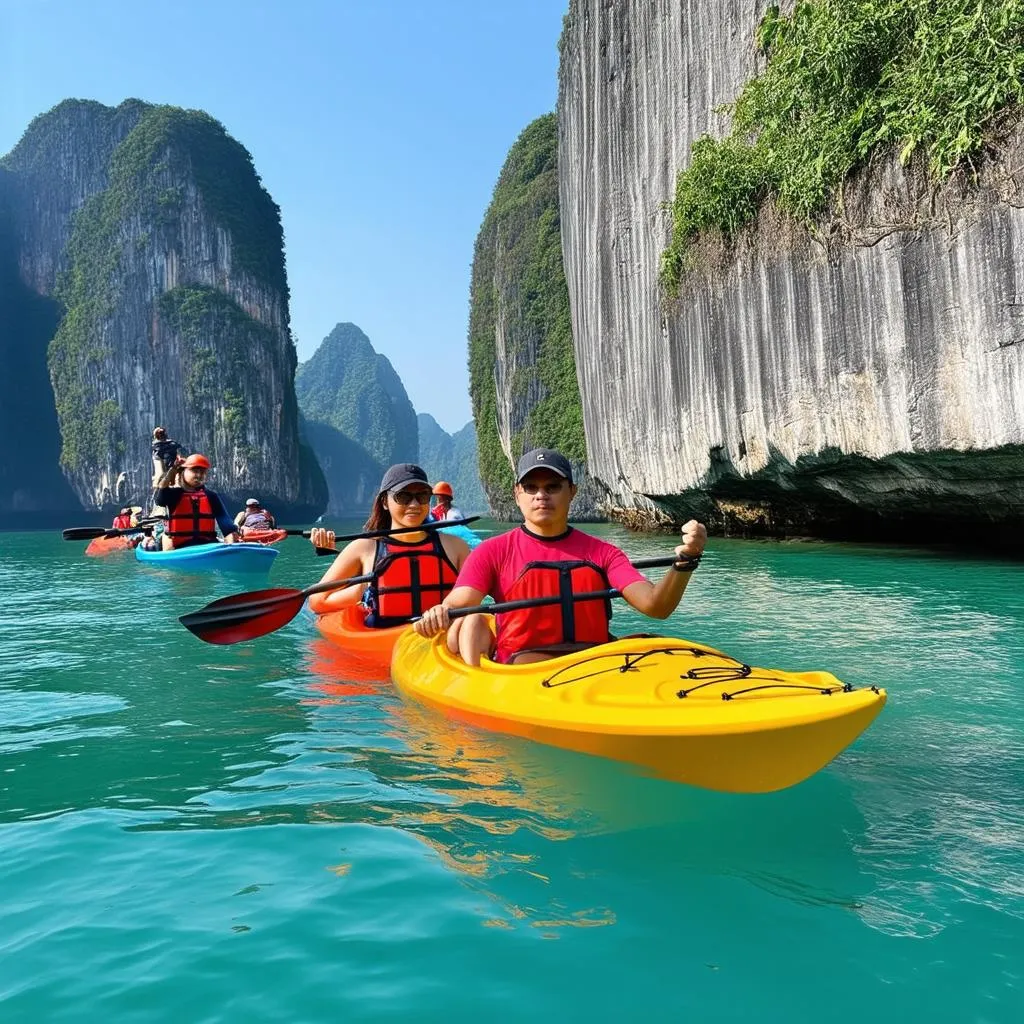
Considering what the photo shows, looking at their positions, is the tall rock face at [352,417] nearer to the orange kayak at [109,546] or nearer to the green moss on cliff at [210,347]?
the green moss on cliff at [210,347]

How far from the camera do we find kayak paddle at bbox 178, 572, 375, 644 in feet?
16.7

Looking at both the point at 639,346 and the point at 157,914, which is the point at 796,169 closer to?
the point at 639,346

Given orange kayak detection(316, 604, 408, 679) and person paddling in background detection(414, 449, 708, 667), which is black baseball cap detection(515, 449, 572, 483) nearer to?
person paddling in background detection(414, 449, 708, 667)

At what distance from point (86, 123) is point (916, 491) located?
7921 cm

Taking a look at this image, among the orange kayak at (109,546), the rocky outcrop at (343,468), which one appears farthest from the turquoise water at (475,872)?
the rocky outcrop at (343,468)

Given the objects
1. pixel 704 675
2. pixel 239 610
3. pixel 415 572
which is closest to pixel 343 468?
pixel 415 572

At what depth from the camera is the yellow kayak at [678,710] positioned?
268 cm

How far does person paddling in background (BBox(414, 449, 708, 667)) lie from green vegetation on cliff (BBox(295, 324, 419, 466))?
506 feet

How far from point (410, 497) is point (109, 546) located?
16502 mm

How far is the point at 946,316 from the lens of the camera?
920 cm

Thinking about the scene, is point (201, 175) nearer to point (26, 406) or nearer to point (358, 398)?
point (26, 406)

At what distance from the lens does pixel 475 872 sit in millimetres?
2518

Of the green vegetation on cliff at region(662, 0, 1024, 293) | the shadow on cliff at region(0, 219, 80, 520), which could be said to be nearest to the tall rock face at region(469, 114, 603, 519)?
the green vegetation on cliff at region(662, 0, 1024, 293)

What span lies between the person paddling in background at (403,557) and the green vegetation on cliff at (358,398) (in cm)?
15192
